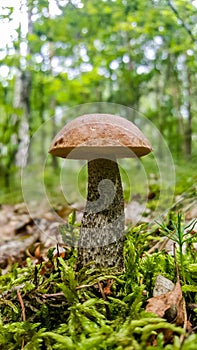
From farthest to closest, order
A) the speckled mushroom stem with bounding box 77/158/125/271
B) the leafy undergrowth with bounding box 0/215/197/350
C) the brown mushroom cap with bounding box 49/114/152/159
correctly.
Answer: the speckled mushroom stem with bounding box 77/158/125/271 → the brown mushroom cap with bounding box 49/114/152/159 → the leafy undergrowth with bounding box 0/215/197/350

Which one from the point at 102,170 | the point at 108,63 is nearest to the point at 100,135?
the point at 102,170

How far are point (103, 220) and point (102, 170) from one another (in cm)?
25

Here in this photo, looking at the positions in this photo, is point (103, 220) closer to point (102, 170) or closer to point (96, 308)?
point (102, 170)

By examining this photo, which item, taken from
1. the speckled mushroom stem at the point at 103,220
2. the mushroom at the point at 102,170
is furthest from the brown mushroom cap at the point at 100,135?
the speckled mushroom stem at the point at 103,220

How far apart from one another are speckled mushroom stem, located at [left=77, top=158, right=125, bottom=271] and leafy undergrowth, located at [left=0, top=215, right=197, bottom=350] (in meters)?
0.06

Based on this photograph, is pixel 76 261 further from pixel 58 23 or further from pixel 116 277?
pixel 58 23

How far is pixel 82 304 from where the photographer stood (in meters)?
1.26

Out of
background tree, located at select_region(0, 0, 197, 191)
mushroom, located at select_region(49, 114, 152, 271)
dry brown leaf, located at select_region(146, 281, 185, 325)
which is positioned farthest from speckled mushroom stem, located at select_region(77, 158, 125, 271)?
background tree, located at select_region(0, 0, 197, 191)

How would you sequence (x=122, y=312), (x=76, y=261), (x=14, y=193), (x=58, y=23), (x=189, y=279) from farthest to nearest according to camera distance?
(x=58, y=23) → (x=14, y=193) → (x=76, y=261) → (x=189, y=279) → (x=122, y=312)

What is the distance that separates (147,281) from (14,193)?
4.98m

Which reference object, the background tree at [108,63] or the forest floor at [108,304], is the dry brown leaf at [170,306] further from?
the background tree at [108,63]

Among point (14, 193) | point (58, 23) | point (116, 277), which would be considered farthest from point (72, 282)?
point (58, 23)

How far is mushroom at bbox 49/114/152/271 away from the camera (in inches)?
53.7

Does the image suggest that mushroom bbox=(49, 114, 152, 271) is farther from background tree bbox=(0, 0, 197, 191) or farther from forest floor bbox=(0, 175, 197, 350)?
background tree bbox=(0, 0, 197, 191)
